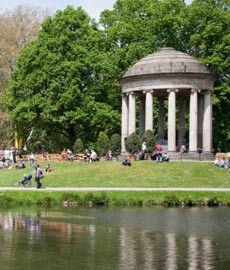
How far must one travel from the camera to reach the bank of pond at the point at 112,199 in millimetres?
36156

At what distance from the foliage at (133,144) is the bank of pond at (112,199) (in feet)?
44.7

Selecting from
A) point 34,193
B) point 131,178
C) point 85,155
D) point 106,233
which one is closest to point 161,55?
point 85,155

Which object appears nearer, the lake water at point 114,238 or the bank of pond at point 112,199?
the lake water at point 114,238

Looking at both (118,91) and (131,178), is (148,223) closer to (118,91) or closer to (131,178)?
(131,178)

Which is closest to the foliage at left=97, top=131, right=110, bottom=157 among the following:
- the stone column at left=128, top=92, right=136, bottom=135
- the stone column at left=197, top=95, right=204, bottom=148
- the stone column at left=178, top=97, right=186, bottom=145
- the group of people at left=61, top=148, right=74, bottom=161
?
the stone column at left=128, top=92, right=136, bottom=135

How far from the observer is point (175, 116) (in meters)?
54.2

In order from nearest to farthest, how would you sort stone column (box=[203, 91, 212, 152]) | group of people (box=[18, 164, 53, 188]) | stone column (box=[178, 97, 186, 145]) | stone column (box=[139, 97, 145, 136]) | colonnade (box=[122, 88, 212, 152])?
group of people (box=[18, 164, 53, 188])
colonnade (box=[122, 88, 212, 152])
stone column (box=[203, 91, 212, 152])
stone column (box=[178, 97, 186, 145])
stone column (box=[139, 97, 145, 136])

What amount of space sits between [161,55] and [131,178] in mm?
13689

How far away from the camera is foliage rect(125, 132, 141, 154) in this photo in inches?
1992

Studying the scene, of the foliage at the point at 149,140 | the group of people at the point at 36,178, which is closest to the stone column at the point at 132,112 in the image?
the foliage at the point at 149,140

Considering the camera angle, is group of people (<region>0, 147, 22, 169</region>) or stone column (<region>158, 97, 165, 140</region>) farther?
stone column (<region>158, 97, 165, 140</region>)

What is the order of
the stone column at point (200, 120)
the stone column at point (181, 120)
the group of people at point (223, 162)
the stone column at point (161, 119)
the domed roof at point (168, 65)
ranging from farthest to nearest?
the stone column at point (161, 119) < the stone column at point (181, 120) < the stone column at point (200, 120) < the domed roof at point (168, 65) < the group of people at point (223, 162)

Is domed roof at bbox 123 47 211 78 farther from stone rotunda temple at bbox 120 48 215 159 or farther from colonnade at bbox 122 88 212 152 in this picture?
colonnade at bbox 122 88 212 152

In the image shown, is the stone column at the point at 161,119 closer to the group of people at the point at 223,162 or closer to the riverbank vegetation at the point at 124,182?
the riverbank vegetation at the point at 124,182
